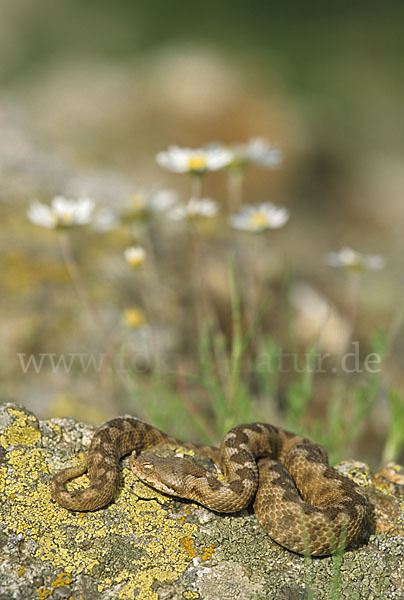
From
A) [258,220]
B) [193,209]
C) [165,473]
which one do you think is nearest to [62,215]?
[193,209]

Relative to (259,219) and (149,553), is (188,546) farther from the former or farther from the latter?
(259,219)

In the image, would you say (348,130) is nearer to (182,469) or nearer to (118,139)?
(118,139)

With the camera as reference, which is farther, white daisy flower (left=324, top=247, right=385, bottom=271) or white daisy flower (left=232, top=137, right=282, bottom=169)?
white daisy flower (left=232, top=137, right=282, bottom=169)

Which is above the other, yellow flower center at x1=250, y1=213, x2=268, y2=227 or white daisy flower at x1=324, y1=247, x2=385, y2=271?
yellow flower center at x1=250, y1=213, x2=268, y2=227

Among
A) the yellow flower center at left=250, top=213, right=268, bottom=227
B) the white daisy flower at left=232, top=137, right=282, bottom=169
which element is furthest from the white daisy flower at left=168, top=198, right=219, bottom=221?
the white daisy flower at left=232, top=137, right=282, bottom=169

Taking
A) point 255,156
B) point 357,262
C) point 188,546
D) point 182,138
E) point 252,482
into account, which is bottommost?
point 182,138

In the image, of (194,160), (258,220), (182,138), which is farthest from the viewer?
(182,138)

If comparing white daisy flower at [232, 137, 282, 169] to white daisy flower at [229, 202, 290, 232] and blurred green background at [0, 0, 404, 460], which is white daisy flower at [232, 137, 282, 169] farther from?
blurred green background at [0, 0, 404, 460]

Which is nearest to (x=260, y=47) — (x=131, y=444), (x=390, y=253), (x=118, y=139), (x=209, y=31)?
(x=209, y=31)
